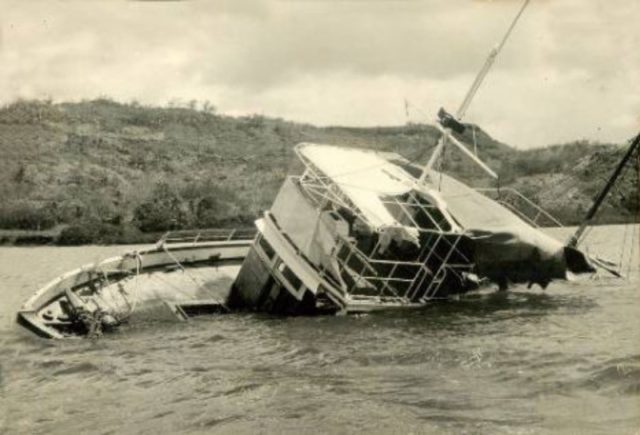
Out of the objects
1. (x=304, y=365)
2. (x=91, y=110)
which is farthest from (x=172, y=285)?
(x=91, y=110)

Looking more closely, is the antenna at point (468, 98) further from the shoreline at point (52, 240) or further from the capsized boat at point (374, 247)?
the shoreline at point (52, 240)

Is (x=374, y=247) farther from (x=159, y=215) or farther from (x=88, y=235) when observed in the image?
(x=159, y=215)

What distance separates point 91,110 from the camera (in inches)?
3260

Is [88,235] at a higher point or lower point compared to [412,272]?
lower

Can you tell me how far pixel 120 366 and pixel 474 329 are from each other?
8534 millimetres

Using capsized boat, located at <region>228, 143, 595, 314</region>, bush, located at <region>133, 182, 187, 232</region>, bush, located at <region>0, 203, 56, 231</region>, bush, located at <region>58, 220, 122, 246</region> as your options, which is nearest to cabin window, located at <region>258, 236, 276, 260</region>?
capsized boat, located at <region>228, 143, 595, 314</region>

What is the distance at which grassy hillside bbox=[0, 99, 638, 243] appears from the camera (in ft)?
180

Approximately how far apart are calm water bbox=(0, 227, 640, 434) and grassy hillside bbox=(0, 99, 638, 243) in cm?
3142

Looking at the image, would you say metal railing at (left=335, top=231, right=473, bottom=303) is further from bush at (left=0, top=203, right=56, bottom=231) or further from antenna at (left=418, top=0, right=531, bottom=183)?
bush at (left=0, top=203, right=56, bottom=231)

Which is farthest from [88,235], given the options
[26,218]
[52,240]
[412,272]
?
[412,272]

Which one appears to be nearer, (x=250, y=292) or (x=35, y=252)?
(x=250, y=292)

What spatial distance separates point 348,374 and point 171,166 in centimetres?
5875

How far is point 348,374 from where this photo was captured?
570 inches

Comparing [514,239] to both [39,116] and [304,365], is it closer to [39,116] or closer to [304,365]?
[304,365]
